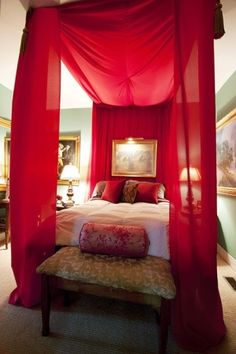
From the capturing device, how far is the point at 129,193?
3332 mm

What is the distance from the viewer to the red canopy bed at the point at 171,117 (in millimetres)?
1450

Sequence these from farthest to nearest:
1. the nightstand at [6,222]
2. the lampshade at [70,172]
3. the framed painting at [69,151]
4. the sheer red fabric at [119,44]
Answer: the framed painting at [69,151]
the lampshade at [70,172]
the nightstand at [6,222]
the sheer red fabric at [119,44]

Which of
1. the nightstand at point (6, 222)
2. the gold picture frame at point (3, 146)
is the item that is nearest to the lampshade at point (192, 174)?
the nightstand at point (6, 222)

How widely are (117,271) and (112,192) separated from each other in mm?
1982

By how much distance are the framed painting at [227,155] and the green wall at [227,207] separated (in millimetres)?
154

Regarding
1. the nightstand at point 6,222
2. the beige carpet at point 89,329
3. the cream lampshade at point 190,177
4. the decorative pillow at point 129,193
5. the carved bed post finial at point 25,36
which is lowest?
the beige carpet at point 89,329

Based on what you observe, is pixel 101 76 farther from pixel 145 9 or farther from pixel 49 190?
pixel 49 190

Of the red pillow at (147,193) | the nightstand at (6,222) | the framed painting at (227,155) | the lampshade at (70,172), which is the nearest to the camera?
the framed painting at (227,155)

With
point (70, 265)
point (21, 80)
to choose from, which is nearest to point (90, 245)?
point (70, 265)

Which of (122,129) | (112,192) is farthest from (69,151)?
(112,192)

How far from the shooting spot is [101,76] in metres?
2.75

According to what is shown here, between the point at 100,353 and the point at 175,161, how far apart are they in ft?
4.71

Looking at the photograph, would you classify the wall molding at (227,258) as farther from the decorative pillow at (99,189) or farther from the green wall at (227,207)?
the decorative pillow at (99,189)

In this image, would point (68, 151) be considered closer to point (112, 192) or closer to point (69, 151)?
point (69, 151)
